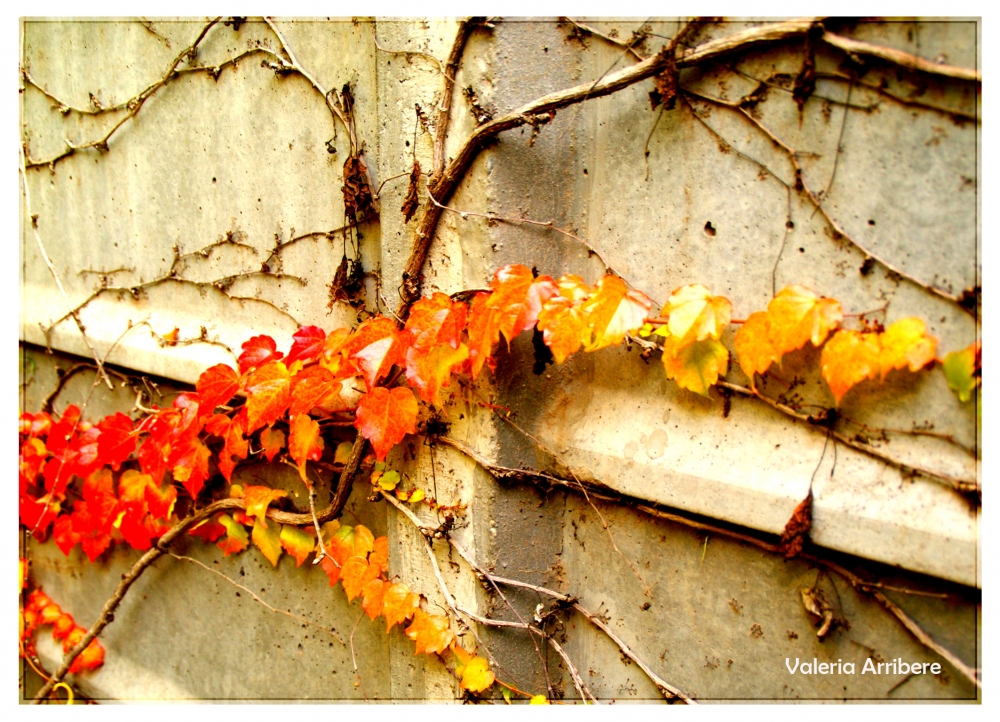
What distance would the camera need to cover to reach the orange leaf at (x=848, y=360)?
1.47m

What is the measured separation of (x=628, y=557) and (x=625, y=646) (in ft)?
0.81

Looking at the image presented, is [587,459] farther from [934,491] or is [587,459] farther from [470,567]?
[934,491]

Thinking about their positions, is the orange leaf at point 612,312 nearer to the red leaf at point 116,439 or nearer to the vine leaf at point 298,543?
the vine leaf at point 298,543

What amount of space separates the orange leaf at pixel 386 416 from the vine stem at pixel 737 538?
17 centimetres

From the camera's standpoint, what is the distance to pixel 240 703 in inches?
106

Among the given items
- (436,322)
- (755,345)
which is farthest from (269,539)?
(755,345)

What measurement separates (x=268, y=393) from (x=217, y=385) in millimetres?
273

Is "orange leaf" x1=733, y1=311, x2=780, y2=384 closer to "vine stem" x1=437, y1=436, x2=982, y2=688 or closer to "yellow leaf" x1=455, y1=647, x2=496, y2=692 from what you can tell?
"vine stem" x1=437, y1=436, x2=982, y2=688

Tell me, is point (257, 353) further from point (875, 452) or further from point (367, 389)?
point (875, 452)

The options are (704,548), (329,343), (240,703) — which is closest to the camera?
(704,548)

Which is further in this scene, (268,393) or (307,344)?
(307,344)

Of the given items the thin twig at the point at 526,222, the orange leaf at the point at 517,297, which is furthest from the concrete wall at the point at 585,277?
the orange leaf at the point at 517,297

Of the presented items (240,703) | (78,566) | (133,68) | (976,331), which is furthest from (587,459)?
(78,566)

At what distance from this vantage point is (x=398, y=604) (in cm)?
215
